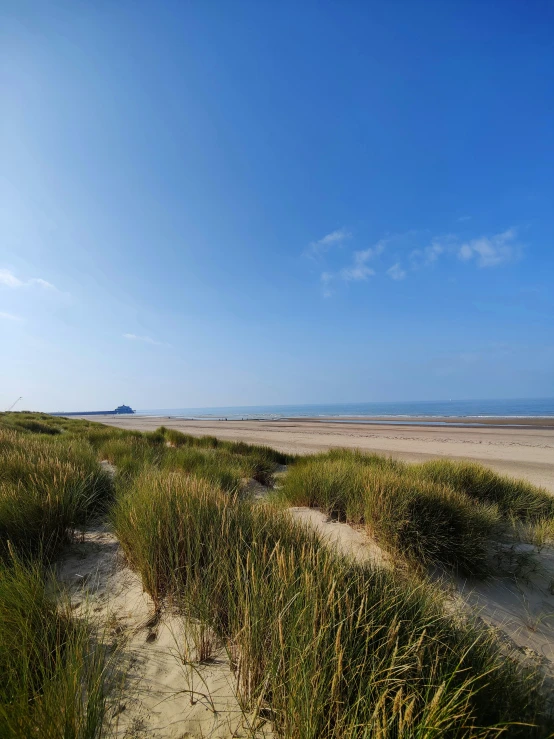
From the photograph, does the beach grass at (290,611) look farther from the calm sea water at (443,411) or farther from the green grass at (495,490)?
the calm sea water at (443,411)

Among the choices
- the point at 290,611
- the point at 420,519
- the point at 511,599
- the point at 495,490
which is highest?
the point at 290,611

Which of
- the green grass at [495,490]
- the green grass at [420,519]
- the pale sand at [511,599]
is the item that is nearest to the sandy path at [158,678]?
the pale sand at [511,599]

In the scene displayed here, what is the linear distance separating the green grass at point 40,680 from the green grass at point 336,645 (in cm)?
66

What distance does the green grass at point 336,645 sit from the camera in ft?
4.66

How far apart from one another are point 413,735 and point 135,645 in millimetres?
1709

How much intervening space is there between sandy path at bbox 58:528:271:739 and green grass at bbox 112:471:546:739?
0.36 ft

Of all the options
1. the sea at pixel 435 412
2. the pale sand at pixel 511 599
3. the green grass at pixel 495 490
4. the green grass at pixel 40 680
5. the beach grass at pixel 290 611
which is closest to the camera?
the green grass at pixel 40 680

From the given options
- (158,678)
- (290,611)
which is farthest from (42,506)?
(290,611)

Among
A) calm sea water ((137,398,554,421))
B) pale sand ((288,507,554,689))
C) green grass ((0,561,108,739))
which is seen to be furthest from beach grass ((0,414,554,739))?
calm sea water ((137,398,554,421))

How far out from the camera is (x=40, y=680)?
1684 mm

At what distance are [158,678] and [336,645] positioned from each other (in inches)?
48.1

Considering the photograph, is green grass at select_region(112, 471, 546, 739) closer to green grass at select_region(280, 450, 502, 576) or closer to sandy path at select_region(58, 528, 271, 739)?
sandy path at select_region(58, 528, 271, 739)

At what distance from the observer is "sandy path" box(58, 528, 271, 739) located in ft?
5.31

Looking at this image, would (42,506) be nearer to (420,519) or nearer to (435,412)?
(420,519)
